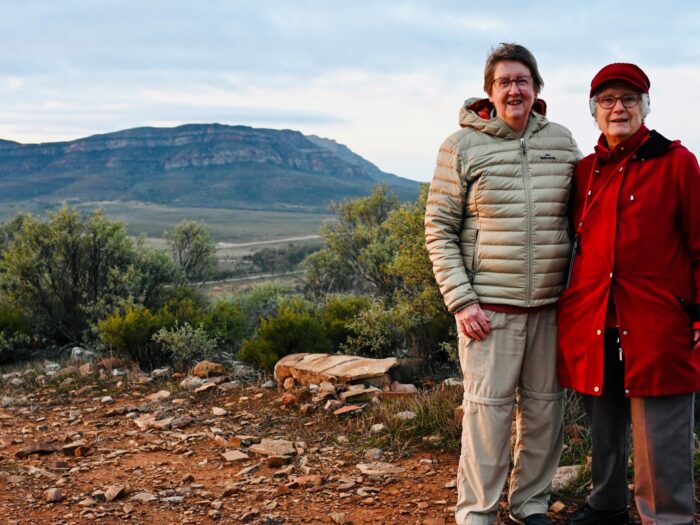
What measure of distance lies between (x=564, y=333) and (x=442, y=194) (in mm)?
812

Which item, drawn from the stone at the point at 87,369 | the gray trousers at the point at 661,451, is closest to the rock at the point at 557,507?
the gray trousers at the point at 661,451

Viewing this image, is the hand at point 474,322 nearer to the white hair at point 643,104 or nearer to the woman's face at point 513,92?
the woman's face at point 513,92

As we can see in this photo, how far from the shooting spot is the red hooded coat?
2723 millimetres

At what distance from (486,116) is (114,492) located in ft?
9.07

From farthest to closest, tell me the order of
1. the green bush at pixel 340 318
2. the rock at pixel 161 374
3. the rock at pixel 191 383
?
the green bush at pixel 340 318
the rock at pixel 161 374
the rock at pixel 191 383

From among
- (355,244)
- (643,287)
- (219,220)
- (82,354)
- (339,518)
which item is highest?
A: (643,287)

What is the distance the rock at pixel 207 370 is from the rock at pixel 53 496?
9.24 feet

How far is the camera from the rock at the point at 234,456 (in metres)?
4.36

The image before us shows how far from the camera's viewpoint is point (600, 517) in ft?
10.6

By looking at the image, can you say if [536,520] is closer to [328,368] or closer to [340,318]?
[328,368]

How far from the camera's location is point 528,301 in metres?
3.02

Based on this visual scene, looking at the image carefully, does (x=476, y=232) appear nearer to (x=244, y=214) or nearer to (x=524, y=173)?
(x=524, y=173)

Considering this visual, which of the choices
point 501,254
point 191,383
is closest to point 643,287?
point 501,254

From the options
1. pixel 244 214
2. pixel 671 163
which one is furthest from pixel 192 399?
pixel 244 214
